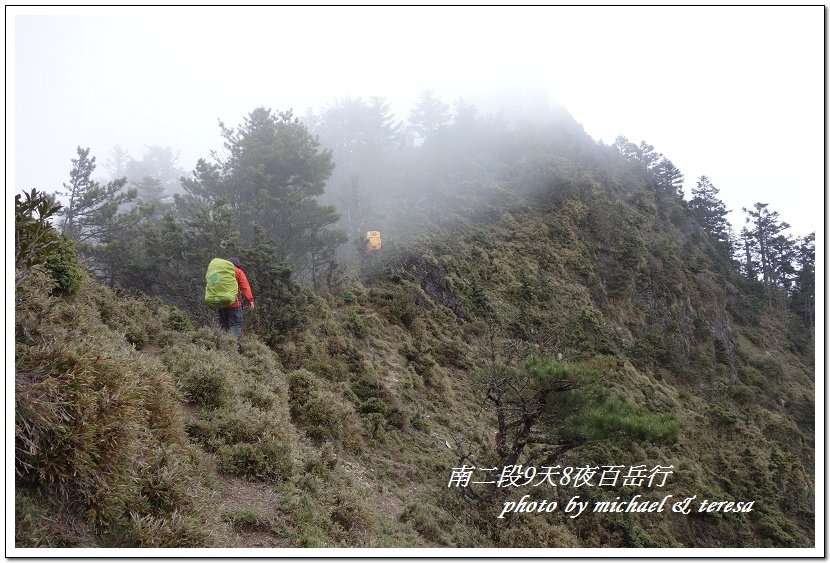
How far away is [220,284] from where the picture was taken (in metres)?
7.65

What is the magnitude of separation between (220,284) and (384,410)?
4.13 meters

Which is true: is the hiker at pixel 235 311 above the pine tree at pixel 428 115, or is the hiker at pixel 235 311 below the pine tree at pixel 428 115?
below

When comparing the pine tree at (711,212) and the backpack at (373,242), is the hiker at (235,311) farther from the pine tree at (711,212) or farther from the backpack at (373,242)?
the pine tree at (711,212)

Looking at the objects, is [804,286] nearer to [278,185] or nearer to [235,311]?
[278,185]

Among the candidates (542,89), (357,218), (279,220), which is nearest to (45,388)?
(279,220)

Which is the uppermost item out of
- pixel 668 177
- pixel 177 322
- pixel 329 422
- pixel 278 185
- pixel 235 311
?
pixel 668 177

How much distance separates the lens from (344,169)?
3231 centimetres

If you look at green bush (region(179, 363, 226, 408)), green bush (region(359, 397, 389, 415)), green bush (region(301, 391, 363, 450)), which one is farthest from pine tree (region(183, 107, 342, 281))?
green bush (region(179, 363, 226, 408))

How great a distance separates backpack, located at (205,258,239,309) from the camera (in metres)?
7.64

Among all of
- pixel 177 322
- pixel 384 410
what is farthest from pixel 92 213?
pixel 384 410

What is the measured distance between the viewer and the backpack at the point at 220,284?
7645 mm

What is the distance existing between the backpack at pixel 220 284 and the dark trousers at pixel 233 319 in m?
0.48

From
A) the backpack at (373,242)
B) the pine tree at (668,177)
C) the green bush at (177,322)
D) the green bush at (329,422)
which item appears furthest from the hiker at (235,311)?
the pine tree at (668,177)

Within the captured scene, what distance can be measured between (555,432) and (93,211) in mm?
14842
